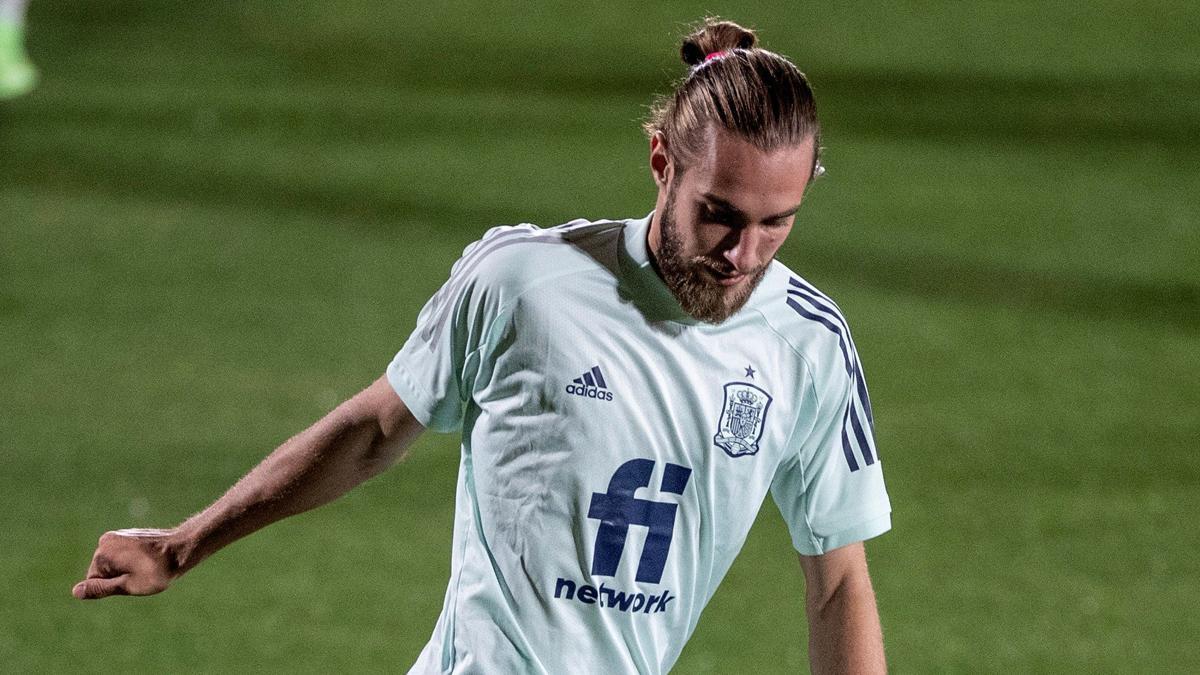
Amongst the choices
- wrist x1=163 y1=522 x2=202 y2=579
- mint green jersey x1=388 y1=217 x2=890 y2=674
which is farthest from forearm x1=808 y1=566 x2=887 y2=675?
wrist x1=163 y1=522 x2=202 y2=579

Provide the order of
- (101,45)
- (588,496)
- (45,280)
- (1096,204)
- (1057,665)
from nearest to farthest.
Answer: (588,496), (1057,665), (45,280), (1096,204), (101,45)

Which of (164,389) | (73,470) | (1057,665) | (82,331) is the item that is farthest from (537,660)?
(82,331)

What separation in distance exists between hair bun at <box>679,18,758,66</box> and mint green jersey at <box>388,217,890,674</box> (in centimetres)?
31

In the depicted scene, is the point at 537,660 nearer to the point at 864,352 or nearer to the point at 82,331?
the point at 864,352

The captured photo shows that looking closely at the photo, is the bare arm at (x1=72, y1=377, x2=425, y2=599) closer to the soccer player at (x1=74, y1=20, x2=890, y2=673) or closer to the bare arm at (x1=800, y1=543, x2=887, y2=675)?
the soccer player at (x1=74, y1=20, x2=890, y2=673)

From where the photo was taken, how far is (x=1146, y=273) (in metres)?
9.05

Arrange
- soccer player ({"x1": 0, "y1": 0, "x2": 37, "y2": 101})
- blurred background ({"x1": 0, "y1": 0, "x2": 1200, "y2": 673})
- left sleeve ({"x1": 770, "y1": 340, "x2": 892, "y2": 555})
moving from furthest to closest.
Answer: soccer player ({"x1": 0, "y1": 0, "x2": 37, "y2": 101})
blurred background ({"x1": 0, "y1": 0, "x2": 1200, "y2": 673})
left sleeve ({"x1": 770, "y1": 340, "x2": 892, "y2": 555})

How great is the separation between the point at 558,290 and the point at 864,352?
502cm

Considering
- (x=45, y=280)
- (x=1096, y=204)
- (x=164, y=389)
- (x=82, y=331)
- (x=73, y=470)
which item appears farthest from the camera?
(x=1096, y=204)

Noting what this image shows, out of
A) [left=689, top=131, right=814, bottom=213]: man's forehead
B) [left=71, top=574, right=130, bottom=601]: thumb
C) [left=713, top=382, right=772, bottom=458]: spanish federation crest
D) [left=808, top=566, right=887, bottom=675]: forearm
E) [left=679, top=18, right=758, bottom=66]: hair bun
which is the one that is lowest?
[left=808, top=566, right=887, bottom=675]: forearm

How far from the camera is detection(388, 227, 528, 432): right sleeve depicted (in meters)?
3.12

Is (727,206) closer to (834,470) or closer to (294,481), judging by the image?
(834,470)

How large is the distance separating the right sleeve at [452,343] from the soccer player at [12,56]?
944cm

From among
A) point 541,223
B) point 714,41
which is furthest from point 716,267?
point 541,223
